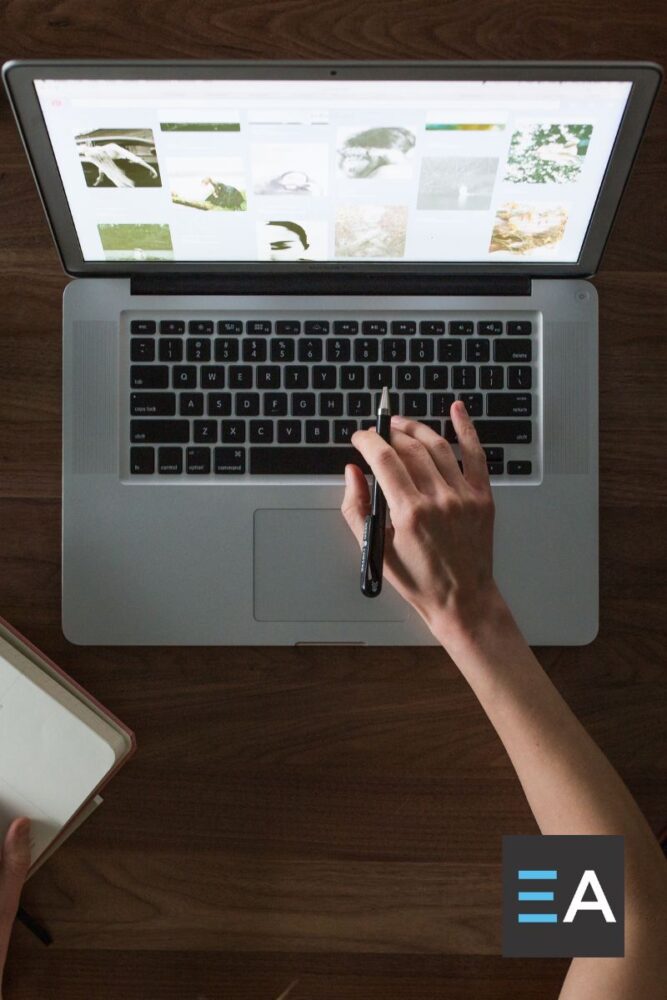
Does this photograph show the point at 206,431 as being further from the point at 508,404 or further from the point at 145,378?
the point at 508,404

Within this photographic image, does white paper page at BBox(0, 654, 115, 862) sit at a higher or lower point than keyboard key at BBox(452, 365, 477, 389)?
lower

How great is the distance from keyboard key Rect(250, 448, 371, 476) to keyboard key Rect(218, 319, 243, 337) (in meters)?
0.11

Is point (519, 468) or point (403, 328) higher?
point (403, 328)

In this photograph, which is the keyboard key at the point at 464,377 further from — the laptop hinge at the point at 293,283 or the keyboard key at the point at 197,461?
the keyboard key at the point at 197,461

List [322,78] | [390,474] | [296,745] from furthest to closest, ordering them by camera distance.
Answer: [296,745], [390,474], [322,78]

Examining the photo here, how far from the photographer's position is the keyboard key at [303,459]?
779 millimetres

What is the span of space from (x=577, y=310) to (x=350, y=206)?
0.81 feet

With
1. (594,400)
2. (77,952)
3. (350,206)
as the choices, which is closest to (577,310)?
(594,400)

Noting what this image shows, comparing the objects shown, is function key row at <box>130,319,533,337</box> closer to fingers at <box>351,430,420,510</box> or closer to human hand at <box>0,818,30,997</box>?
fingers at <box>351,430,420,510</box>

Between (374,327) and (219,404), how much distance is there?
0.55 ft

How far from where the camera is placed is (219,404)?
2.56 feet

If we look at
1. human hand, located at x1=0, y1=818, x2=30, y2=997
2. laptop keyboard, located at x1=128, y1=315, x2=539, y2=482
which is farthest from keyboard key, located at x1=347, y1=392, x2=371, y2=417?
human hand, located at x1=0, y1=818, x2=30, y2=997

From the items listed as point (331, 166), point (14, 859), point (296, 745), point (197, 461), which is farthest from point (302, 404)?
point (14, 859)

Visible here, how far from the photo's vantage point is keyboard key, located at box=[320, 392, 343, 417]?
781 millimetres
